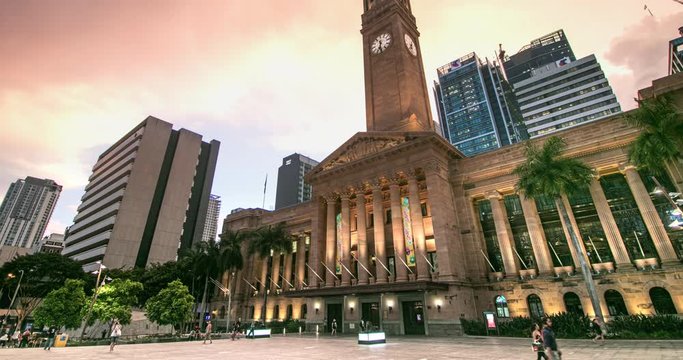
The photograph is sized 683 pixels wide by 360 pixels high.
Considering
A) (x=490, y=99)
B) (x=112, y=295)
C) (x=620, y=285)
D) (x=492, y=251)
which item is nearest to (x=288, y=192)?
(x=490, y=99)

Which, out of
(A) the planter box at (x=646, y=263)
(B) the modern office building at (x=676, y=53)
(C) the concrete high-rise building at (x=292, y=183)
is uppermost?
(B) the modern office building at (x=676, y=53)

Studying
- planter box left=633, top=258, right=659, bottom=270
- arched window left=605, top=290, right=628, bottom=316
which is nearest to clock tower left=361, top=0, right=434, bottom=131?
planter box left=633, top=258, right=659, bottom=270

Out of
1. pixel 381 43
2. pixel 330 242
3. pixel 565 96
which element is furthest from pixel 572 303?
pixel 565 96

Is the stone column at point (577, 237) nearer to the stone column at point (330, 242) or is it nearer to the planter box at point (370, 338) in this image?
the planter box at point (370, 338)

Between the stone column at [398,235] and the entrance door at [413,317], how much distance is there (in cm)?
277

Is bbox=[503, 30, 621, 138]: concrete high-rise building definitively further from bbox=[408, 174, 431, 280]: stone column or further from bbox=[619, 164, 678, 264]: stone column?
bbox=[408, 174, 431, 280]: stone column

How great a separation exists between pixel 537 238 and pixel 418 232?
11.6m

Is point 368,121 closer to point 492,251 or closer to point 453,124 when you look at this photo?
point 492,251

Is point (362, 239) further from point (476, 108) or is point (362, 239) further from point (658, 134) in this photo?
point (476, 108)

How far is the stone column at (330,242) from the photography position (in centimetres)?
4116

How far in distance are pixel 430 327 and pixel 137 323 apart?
44508mm

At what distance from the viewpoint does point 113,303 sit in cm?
3881

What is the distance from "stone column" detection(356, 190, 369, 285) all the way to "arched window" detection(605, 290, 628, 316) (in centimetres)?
2194

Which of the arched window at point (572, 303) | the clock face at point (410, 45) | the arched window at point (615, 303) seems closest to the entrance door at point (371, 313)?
the arched window at point (572, 303)
